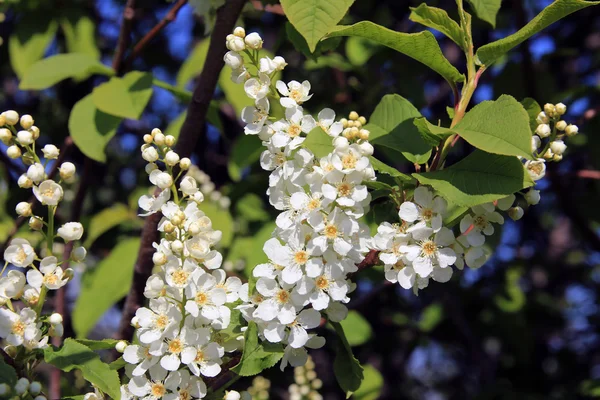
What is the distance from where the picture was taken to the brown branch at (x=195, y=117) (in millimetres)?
1871

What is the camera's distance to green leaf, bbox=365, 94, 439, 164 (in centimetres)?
152

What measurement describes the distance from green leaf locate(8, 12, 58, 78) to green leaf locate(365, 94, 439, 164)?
1938mm

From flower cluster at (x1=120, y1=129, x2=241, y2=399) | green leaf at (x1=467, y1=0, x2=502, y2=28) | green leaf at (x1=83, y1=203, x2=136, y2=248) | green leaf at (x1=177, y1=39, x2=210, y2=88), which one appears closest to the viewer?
flower cluster at (x1=120, y1=129, x2=241, y2=399)

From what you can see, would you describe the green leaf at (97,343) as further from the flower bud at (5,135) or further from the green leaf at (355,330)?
the green leaf at (355,330)

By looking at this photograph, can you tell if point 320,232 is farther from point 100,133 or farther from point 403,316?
point 403,316

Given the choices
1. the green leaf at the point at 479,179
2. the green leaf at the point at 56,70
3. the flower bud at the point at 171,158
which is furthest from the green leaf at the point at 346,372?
the green leaf at the point at 56,70

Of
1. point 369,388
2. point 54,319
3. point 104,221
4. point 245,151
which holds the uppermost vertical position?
point 54,319

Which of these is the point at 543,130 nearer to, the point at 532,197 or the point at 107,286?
the point at 532,197

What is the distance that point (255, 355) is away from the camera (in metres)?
1.38

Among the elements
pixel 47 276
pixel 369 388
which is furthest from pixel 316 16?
pixel 369 388

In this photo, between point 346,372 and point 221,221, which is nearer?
point 346,372

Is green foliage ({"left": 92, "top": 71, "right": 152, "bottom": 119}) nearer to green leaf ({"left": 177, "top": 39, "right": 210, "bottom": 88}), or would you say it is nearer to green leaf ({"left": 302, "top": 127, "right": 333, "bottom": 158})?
green leaf ({"left": 177, "top": 39, "right": 210, "bottom": 88})

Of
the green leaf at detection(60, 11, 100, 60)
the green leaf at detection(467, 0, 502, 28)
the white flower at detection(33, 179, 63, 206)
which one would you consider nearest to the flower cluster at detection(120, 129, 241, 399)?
the white flower at detection(33, 179, 63, 206)

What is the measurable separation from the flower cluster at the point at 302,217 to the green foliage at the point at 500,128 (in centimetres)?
22
